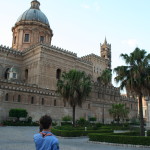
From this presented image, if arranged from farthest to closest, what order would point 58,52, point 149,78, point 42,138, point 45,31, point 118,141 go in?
point 45,31 → point 58,52 → point 149,78 → point 118,141 → point 42,138

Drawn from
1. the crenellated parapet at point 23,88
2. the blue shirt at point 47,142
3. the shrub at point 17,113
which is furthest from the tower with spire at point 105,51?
the blue shirt at point 47,142

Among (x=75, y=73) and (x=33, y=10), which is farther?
(x=33, y=10)

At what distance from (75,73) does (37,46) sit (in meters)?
22.1

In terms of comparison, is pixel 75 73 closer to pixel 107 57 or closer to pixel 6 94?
pixel 6 94

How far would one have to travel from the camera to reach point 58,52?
48.5m

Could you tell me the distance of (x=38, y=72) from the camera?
142 feet

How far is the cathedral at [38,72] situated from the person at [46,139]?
2796cm

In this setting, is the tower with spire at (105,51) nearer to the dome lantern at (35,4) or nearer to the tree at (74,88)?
the dome lantern at (35,4)

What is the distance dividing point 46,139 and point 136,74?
17877 millimetres

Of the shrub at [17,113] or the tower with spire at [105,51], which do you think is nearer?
the shrub at [17,113]

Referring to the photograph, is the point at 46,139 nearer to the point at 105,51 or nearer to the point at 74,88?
the point at 74,88

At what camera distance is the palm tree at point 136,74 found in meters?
20.0

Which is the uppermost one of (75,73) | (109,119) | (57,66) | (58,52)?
(58,52)

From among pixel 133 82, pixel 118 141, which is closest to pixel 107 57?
pixel 133 82
